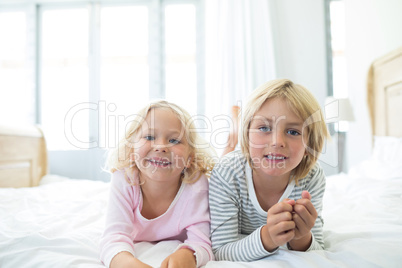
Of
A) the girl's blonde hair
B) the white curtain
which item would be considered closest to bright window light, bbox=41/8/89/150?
the white curtain

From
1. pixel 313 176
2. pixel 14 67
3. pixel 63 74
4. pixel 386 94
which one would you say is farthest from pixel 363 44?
pixel 14 67

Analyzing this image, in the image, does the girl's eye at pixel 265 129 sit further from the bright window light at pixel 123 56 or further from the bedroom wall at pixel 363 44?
the bright window light at pixel 123 56

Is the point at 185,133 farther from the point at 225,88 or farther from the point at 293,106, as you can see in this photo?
the point at 225,88

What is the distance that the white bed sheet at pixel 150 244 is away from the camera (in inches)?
26.4

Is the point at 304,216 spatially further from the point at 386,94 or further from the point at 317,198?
the point at 386,94

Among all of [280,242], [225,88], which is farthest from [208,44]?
[280,242]

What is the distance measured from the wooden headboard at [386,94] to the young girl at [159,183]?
1475 millimetres

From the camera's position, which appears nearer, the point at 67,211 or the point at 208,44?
the point at 67,211

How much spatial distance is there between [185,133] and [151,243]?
0.36 m

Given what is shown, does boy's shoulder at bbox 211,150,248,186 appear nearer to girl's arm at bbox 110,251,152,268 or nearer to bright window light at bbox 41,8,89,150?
girl's arm at bbox 110,251,152,268

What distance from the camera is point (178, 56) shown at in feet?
11.3

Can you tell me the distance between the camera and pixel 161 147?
2.81 feet

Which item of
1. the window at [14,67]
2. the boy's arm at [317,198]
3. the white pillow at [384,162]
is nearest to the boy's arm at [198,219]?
the boy's arm at [317,198]

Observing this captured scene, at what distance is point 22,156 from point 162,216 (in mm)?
1613
